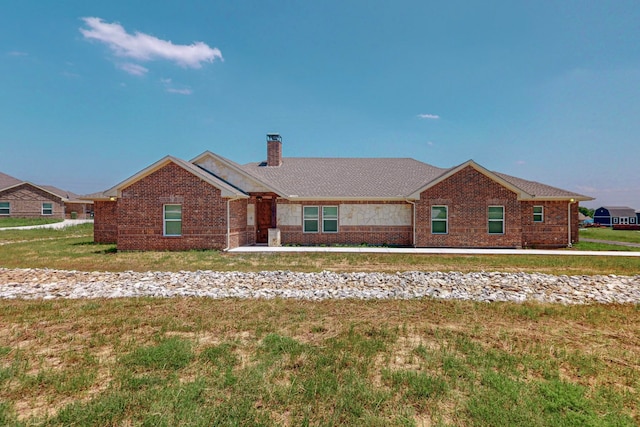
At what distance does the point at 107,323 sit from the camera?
5.75m

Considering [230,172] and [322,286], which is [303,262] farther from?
[230,172]

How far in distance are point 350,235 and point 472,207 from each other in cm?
675

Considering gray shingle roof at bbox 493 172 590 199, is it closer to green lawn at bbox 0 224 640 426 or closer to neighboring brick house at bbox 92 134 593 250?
neighboring brick house at bbox 92 134 593 250

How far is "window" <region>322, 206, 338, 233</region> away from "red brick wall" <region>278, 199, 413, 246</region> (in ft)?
0.79

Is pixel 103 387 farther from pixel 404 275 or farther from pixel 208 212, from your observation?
pixel 208 212

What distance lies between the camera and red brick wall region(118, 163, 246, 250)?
15.7 meters

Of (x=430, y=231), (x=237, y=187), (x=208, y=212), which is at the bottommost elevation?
(x=430, y=231)

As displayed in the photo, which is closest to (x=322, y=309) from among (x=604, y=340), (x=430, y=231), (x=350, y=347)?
(x=350, y=347)

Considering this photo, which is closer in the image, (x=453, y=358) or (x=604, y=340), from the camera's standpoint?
(x=453, y=358)

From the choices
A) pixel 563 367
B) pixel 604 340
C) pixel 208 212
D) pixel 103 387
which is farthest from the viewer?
pixel 208 212

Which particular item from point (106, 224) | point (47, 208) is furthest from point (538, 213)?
point (47, 208)

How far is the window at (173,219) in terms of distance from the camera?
15.9m

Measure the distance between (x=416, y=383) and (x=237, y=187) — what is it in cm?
1612

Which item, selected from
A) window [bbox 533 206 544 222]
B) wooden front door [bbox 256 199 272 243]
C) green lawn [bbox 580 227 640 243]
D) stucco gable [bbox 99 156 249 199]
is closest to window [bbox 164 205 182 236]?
stucco gable [bbox 99 156 249 199]
